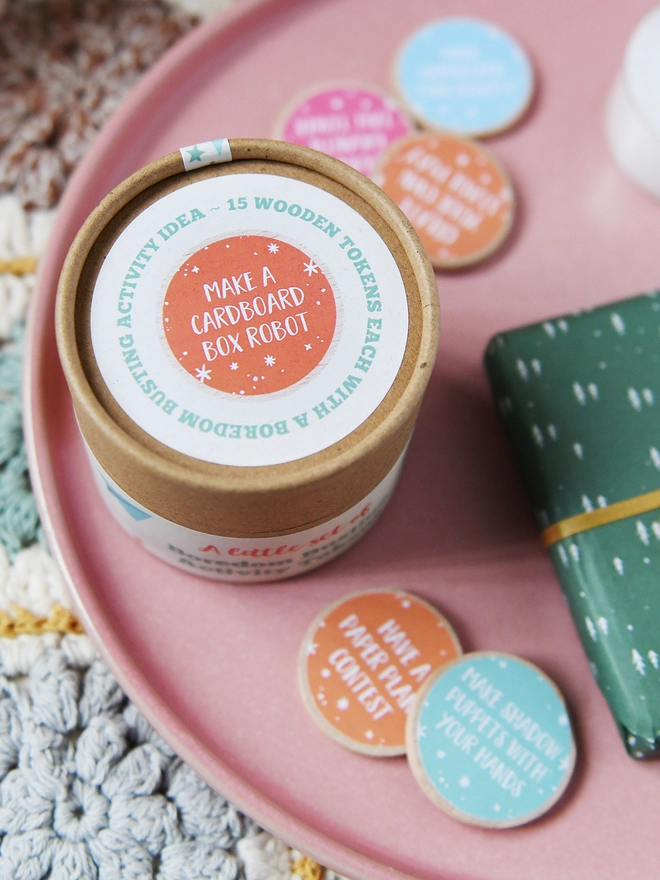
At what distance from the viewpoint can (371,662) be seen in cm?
56

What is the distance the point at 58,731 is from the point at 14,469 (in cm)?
18

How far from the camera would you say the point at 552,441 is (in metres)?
0.58

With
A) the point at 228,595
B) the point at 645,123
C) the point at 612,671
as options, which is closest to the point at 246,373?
the point at 228,595

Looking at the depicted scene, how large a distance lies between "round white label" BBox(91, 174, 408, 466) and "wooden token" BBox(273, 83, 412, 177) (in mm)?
203

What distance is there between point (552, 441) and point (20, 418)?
0.37m

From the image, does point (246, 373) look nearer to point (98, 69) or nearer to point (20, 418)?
point (20, 418)

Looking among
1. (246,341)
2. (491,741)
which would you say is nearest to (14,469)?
(246,341)

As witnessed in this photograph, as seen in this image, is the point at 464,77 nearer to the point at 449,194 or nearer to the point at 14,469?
the point at 449,194

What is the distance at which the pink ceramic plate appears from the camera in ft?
1.76

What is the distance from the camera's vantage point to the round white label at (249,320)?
0.44 metres

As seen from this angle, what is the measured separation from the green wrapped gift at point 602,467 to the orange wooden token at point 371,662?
0.09 metres

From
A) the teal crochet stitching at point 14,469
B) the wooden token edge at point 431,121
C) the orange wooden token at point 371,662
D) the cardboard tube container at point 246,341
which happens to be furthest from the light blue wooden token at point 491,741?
the wooden token edge at point 431,121

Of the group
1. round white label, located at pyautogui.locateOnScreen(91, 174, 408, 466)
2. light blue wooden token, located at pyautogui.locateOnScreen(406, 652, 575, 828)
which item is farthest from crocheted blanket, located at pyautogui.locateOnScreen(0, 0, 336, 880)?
round white label, located at pyautogui.locateOnScreen(91, 174, 408, 466)

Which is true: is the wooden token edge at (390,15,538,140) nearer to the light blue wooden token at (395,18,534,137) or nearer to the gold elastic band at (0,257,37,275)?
the light blue wooden token at (395,18,534,137)
